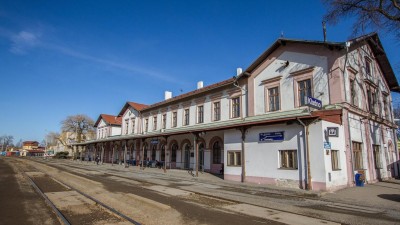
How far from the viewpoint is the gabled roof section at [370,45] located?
1581 centimetres

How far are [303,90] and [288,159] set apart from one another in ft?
16.5

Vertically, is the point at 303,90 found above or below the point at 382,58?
below

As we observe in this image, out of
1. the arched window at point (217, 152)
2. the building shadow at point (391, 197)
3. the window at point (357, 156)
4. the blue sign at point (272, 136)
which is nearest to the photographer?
the building shadow at point (391, 197)

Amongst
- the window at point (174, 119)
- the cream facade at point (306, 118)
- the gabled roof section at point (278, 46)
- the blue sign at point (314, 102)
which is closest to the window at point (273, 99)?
the cream facade at point (306, 118)

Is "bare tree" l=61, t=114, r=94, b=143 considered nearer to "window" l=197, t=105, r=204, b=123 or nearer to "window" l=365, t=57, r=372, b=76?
"window" l=197, t=105, r=204, b=123

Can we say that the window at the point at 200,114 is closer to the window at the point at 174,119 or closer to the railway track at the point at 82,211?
the window at the point at 174,119

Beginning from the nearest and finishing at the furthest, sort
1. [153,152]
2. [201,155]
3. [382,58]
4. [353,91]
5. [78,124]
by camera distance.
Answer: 1. [353,91]
2. [382,58]
3. [201,155]
4. [153,152]
5. [78,124]

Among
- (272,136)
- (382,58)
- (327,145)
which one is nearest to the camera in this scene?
(327,145)

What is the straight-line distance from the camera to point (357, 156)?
52.7ft

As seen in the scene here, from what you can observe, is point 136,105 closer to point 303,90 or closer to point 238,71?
point 238,71

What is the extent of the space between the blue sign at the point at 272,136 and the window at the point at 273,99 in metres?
3.19

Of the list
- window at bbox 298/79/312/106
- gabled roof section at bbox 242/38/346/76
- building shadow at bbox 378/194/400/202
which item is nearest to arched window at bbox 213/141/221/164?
gabled roof section at bbox 242/38/346/76

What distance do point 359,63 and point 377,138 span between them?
5.72 meters

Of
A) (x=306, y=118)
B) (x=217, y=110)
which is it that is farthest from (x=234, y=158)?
(x=217, y=110)
